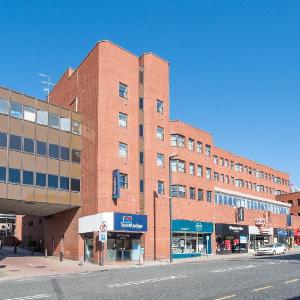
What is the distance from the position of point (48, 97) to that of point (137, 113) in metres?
17.7

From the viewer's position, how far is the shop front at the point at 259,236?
66.9 m

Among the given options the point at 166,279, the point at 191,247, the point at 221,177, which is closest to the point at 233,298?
the point at 166,279

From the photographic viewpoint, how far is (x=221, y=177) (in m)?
74.2

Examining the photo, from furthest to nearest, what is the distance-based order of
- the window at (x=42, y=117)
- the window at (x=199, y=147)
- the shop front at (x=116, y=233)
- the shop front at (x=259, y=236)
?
1. the shop front at (x=259, y=236)
2. the window at (x=199, y=147)
3. the window at (x=42, y=117)
4. the shop front at (x=116, y=233)

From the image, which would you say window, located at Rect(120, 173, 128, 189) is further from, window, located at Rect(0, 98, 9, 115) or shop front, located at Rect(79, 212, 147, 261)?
window, located at Rect(0, 98, 9, 115)

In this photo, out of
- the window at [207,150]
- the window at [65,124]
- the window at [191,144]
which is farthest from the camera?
the window at [207,150]

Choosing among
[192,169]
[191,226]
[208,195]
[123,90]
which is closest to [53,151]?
[123,90]

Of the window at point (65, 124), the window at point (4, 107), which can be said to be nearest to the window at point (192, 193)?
the window at point (65, 124)

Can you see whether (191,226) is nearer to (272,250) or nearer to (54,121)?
(272,250)

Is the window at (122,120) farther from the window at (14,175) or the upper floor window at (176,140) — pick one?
the window at (14,175)

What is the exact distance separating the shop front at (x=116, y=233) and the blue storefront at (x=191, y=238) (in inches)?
221

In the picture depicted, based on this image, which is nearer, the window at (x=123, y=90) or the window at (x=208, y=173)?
the window at (x=123, y=90)

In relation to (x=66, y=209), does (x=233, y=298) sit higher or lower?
lower

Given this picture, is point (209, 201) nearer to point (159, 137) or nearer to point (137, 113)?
point (159, 137)
